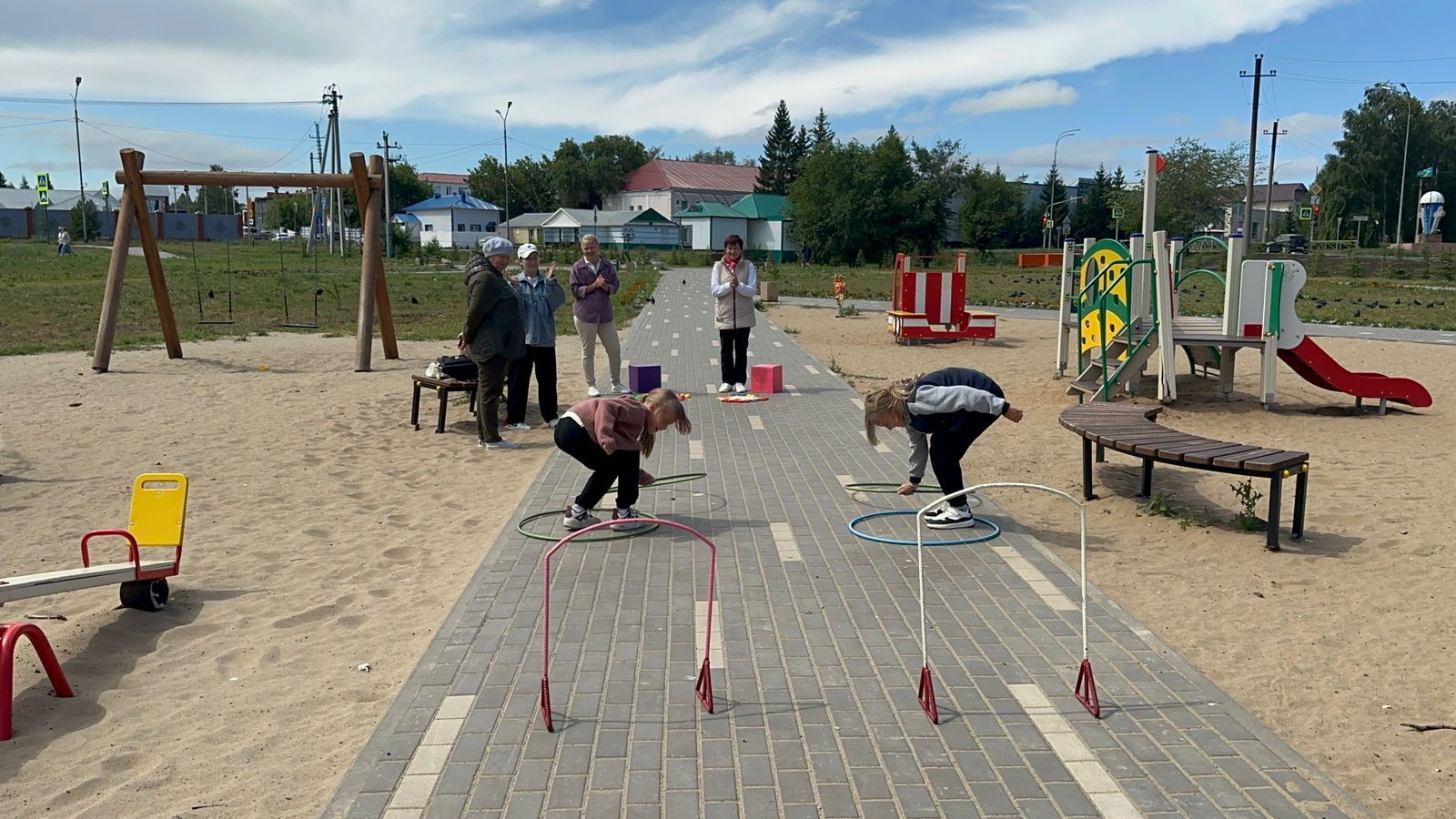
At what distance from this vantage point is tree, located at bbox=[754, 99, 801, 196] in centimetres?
9907

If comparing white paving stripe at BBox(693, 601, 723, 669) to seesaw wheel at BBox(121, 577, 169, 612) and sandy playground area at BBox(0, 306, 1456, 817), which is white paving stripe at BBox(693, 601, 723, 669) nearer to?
sandy playground area at BBox(0, 306, 1456, 817)

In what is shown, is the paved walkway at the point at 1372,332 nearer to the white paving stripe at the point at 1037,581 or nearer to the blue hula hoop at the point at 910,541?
the blue hula hoop at the point at 910,541

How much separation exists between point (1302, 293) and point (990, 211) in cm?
3835

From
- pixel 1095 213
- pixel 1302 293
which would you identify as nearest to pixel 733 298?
pixel 1302 293

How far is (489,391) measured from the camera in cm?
934

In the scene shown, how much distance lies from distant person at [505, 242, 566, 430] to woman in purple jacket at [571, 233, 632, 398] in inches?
22.0

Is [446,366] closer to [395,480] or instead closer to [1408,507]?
[395,480]

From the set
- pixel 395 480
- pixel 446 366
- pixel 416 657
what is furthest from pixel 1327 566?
pixel 446 366

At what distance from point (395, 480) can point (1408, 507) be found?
7531mm

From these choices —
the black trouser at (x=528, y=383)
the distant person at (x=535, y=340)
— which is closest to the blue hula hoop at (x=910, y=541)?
the black trouser at (x=528, y=383)

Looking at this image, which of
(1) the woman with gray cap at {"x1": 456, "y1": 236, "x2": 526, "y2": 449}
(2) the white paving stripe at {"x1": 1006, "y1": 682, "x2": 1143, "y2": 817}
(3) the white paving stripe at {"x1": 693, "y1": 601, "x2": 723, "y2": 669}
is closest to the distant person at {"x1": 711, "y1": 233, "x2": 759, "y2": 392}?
(1) the woman with gray cap at {"x1": 456, "y1": 236, "x2": 526, "y2": 449}

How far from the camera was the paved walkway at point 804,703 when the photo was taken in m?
3.42

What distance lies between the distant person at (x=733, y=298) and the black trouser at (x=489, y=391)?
3.13 metres

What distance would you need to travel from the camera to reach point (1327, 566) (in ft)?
19.7
